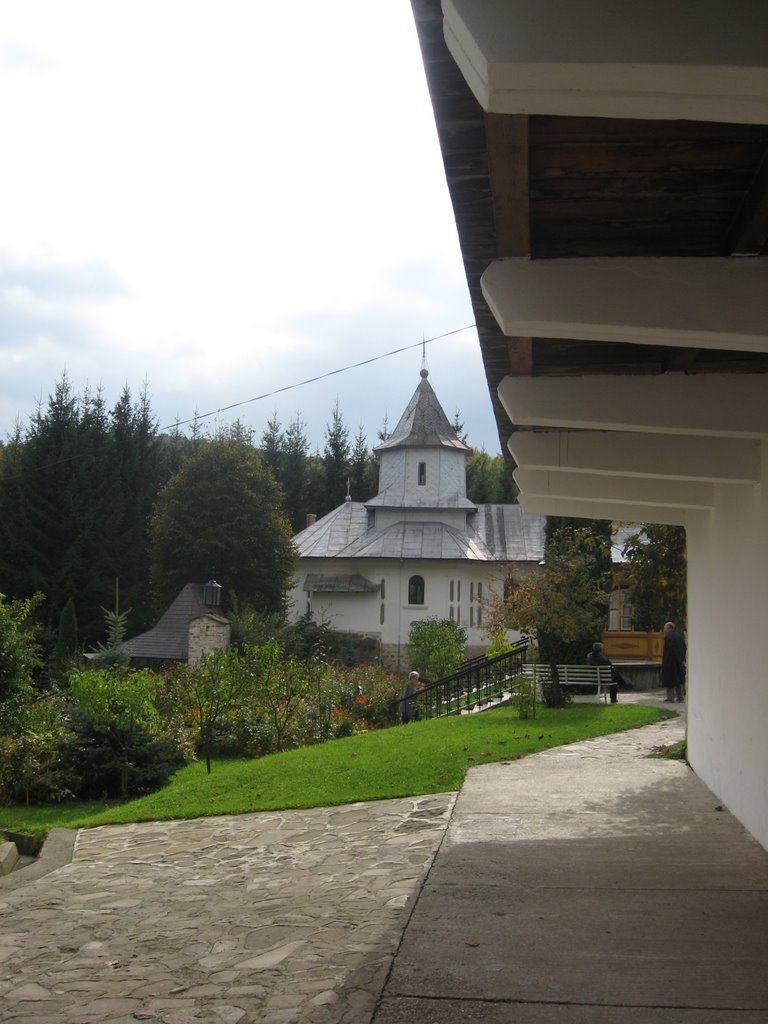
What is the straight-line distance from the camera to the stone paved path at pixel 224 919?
491cm

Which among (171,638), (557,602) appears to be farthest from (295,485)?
(557,602)

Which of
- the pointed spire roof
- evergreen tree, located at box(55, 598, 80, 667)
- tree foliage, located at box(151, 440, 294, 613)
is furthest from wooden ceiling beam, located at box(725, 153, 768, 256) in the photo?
the pointed spire roof

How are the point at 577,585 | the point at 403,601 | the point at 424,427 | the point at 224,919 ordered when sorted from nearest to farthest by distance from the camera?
the point at 224,919, the point at 577,585, the point at 403,601, the point at 424,427

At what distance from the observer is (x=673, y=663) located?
65.9 feet

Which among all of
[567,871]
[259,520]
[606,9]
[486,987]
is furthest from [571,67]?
[259,520]

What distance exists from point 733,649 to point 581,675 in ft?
41.4

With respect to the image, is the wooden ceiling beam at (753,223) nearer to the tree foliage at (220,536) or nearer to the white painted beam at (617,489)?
the white painted beam at (617,489)

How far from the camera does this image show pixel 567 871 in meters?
7.02

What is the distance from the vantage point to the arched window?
140 ft

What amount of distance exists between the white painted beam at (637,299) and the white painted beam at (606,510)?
19.8 feet

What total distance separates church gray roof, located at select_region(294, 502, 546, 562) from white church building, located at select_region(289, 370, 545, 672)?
47 mm

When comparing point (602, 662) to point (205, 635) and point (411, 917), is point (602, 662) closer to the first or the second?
point (205, 635)

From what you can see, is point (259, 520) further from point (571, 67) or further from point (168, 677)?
point (571, 67)

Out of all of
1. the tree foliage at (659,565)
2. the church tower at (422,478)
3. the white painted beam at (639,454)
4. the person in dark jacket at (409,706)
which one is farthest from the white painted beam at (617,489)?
the church tower at (422,478)
